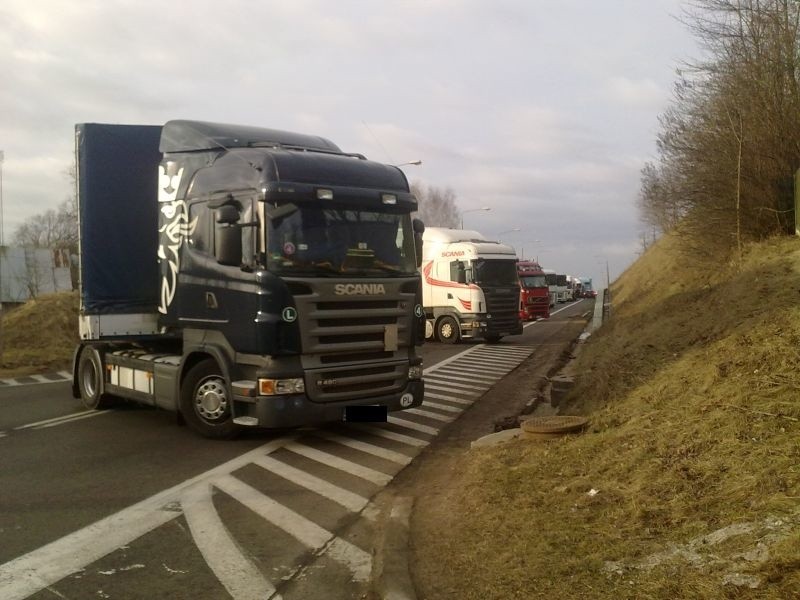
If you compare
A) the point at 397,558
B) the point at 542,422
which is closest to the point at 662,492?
the point at 397,558

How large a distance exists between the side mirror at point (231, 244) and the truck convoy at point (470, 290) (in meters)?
14.8

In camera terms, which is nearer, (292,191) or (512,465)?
(512,465)

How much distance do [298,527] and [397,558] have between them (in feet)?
4.21

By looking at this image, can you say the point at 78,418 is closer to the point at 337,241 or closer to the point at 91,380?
the point at 91,380

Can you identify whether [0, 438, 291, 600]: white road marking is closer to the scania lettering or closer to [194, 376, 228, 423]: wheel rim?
[194, 376, 228, 423]: wheel rim

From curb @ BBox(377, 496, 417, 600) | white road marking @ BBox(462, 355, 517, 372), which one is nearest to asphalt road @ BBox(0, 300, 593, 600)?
curb @ BBox(377, 496, 417, 600)

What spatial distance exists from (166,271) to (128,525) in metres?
4.90

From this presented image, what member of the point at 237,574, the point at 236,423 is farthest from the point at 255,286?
the point at 237,574

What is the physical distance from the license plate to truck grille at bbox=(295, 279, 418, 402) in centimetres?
16

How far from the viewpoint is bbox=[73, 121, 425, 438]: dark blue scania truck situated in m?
8.51

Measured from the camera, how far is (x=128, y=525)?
6133 mm

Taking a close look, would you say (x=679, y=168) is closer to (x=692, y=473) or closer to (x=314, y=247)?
(x=314, y=247)

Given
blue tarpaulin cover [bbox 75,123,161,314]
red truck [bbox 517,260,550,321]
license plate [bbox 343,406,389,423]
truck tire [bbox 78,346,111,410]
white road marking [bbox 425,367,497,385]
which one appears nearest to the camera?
license plate [bbox 343,406,389,423]

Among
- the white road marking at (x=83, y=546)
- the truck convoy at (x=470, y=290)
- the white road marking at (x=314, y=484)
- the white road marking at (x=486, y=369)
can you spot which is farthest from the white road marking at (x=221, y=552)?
the truck convoy at (x=470, y=290)
